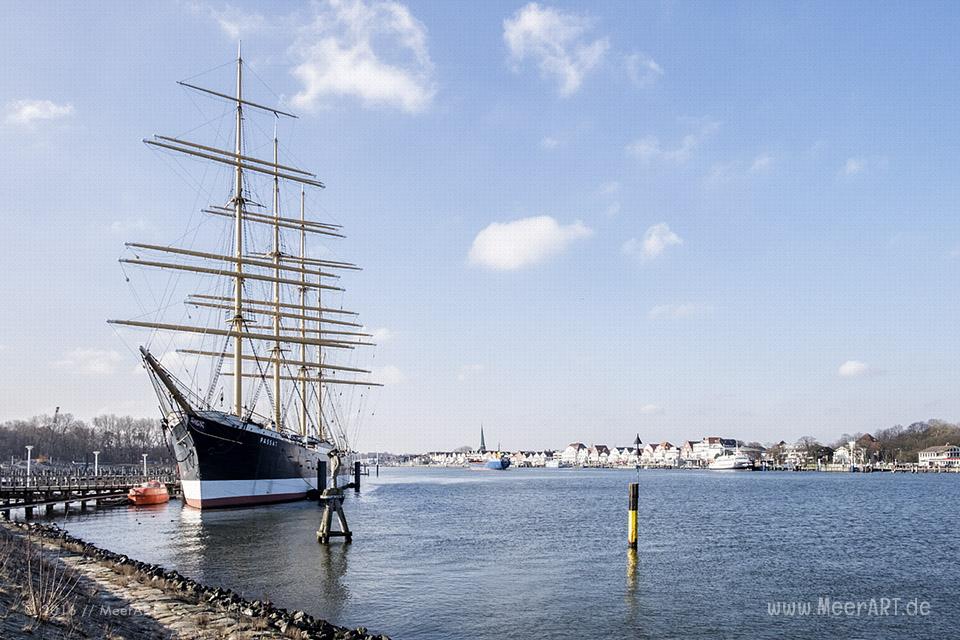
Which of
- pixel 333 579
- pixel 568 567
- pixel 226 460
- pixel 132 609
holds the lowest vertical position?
pixel 568 567

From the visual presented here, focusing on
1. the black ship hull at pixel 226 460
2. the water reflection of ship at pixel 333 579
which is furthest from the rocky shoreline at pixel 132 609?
the black ship hull at pixel 226 460

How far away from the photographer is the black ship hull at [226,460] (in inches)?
2041

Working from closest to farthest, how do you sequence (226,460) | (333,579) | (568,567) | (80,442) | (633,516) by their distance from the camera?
(333,579) → (568,567) → (633,516) → (226,460) → (80,442)

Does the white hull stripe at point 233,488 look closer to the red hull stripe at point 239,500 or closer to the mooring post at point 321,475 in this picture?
the red hull stripe at point 239,500

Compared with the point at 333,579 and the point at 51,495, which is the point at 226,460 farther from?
the point at 333,579

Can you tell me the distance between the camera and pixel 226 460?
5344cm

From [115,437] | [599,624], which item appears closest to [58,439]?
[115,437]

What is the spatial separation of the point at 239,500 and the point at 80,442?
13697cm

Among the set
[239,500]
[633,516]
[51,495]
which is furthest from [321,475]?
[633,516]

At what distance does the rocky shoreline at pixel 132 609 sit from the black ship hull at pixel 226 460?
2912cm

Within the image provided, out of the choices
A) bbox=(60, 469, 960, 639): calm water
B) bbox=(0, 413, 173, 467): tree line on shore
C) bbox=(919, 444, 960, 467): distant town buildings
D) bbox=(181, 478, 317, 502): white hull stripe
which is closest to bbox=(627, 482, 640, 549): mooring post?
bbox=(60, 469, 960, 639): calm water

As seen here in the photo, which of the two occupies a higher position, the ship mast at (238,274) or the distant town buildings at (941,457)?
the ship mast at (238,274)

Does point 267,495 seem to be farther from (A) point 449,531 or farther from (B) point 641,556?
(B) point 641,556

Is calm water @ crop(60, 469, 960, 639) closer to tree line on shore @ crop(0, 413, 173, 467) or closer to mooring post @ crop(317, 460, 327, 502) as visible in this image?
mooring post @ crop(317, 460, 327, 502)
